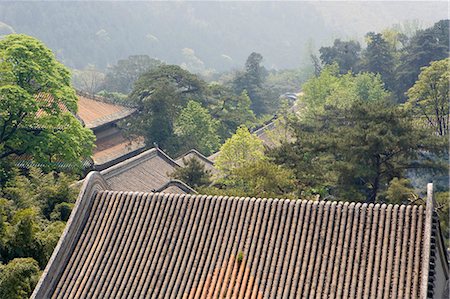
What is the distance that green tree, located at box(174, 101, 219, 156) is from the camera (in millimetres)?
39250

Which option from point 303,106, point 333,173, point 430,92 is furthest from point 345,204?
point 303,106

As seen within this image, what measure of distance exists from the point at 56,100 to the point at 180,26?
149911mm

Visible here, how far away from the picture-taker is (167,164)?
1211 inches

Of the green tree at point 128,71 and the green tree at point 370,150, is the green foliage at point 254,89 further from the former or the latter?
the green tree at point 370,150

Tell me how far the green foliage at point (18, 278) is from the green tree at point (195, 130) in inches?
939

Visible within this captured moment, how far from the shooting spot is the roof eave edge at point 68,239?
13012 millimetres

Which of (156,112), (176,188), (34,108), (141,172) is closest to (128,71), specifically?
(156,112)

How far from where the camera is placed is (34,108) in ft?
80.0

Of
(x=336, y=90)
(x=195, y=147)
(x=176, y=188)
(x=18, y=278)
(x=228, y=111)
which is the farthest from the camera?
(x=228, y=111)

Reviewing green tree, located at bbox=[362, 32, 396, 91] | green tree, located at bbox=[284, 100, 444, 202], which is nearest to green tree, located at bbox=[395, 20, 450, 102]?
green tree, located at bbox=[362, 32, 396, 91]

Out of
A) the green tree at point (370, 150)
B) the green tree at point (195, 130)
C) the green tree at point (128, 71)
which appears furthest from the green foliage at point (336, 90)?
the green tree at point (128, 71)

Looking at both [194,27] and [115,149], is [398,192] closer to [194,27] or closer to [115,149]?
[115,149]

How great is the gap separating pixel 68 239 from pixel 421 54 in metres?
38.8

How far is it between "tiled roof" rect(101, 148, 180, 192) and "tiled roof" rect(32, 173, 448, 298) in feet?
39.5
